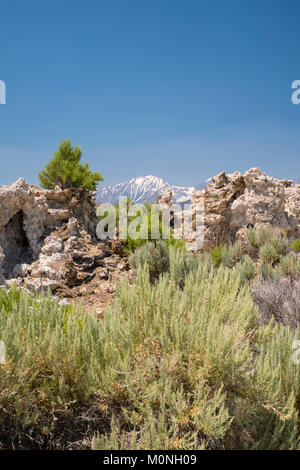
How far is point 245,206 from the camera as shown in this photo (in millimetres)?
8375

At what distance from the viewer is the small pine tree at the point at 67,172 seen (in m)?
8.29

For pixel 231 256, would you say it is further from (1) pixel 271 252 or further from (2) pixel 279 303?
(2) pixel 279 303

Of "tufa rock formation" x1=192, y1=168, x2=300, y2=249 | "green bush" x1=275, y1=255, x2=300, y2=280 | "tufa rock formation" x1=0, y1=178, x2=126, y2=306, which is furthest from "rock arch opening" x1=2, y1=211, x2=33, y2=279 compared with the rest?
"green bush" x1=275, y1=255, x2=300, y2=280

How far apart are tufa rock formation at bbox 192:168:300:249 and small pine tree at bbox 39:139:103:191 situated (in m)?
3.44

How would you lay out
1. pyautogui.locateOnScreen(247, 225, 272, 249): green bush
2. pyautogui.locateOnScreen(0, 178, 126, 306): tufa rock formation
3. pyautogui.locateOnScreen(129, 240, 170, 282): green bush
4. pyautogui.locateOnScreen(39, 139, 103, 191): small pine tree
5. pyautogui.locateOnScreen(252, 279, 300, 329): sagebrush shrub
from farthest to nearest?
1. pyautogui.locateOnScreen(39, 139, 103, 191): small pine tree
2. pyautogui.locateOnScreen(247, 225, 272, 249): green bush
3. pyautogui.locateOnScreen(0, 178, 126, 306): tufa rock formation
4. pyautogui.locateOnScreen(129, 240, 170, 282): green bush
5. pyautogui.locateOnScreen(252, 279, 300, 329): sagebrush shrub

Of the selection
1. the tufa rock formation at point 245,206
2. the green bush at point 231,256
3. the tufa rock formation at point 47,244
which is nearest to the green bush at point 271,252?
the green bush at point 231,256

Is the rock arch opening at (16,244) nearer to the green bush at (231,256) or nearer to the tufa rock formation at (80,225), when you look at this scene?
the tufa rock formation at (80,225)

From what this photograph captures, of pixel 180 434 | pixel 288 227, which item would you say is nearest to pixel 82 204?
pixel 288 227

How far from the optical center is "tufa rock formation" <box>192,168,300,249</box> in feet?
27.3

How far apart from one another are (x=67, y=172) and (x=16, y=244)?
106 inches

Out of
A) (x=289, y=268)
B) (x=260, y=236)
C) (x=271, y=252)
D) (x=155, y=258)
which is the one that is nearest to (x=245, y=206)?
(x=260, y=236)

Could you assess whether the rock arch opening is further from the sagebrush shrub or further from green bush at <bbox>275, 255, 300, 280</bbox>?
green bush at <bbox>275, 255, 300, 280</bbox>
